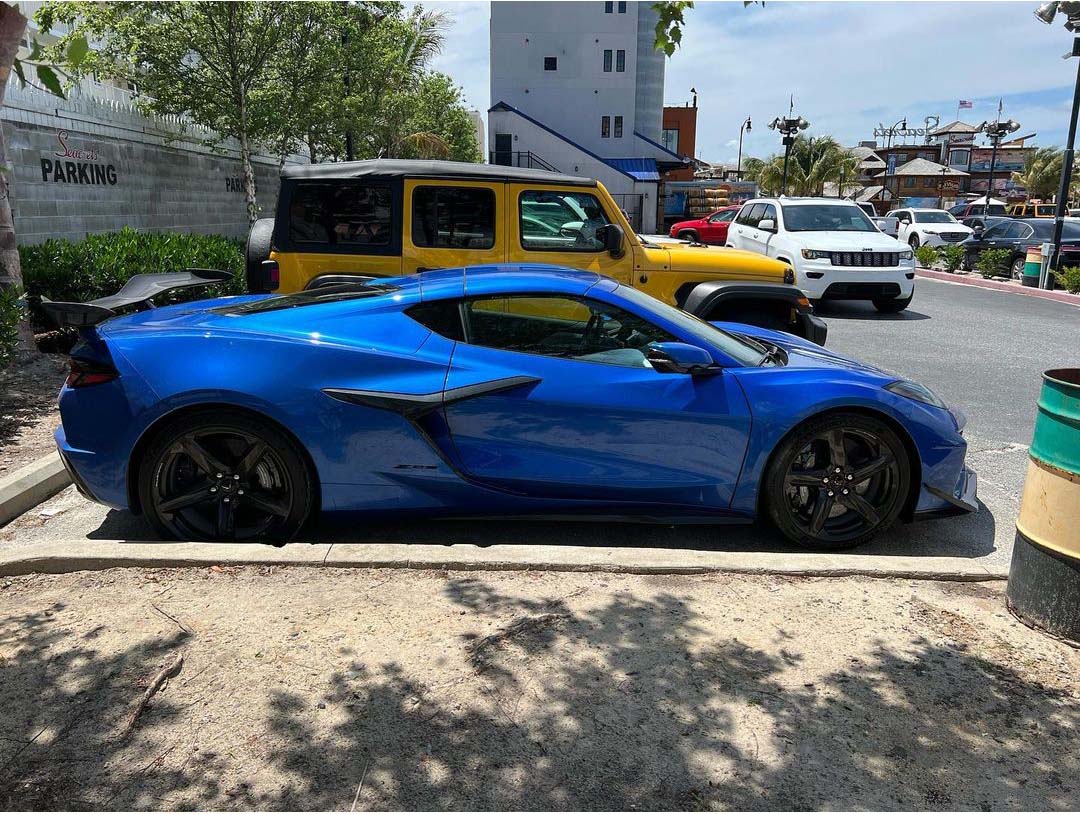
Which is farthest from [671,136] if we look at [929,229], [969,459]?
[969,459]

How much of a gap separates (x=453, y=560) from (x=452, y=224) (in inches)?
161

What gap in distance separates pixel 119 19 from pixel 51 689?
15.1 meters

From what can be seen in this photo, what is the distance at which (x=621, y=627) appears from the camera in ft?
10.5

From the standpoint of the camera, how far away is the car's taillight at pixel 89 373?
385 centimetres

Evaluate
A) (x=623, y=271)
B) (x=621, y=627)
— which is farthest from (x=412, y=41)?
(x=621, y=627)

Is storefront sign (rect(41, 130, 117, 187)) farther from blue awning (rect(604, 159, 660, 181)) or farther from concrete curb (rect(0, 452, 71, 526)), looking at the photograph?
blue awning (rect(604, 159, 660, 181))

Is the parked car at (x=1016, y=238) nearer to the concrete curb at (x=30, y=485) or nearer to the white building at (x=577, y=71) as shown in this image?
the concrete curb at (x=30, y=485)

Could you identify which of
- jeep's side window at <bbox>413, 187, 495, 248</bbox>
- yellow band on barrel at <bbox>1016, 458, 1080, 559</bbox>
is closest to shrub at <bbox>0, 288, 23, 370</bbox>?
jeep's side window at <bbox>413, 187, 495, 248</bbox>

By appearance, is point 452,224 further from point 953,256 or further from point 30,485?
point 953,256

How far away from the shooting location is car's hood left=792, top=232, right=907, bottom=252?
1302 cm

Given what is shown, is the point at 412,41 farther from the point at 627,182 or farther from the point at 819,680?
the point at 819,680

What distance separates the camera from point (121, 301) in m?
4.62

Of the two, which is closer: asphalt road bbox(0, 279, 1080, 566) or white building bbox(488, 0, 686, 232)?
asphalt road bbox(0, 279, 1080, 566)

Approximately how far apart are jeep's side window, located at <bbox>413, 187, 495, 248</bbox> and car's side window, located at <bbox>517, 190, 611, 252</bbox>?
0.31 meters
